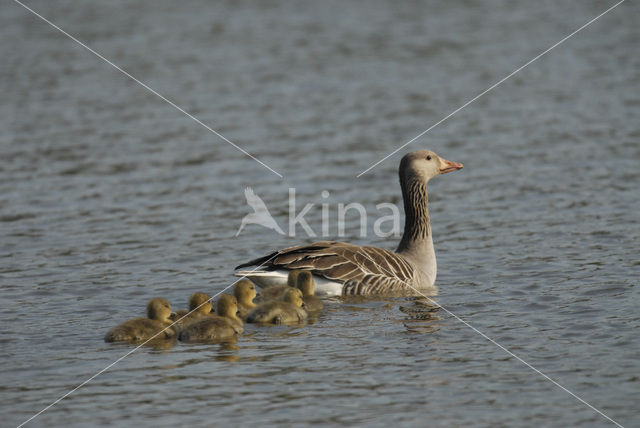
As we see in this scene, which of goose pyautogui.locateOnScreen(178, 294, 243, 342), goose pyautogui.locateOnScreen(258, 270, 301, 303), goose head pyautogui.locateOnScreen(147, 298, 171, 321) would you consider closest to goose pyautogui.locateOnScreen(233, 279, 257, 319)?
goose pyautogui.locateOnScreen(258, 270, 301, 303)

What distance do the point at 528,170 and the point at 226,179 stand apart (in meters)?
5.60

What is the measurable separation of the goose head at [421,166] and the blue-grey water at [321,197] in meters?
1.38

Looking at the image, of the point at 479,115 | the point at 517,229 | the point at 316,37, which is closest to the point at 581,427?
the point at 517,229

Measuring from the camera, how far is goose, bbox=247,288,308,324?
1063 cm

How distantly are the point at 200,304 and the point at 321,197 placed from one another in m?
6.00

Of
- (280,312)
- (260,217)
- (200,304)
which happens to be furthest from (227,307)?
(260,217)

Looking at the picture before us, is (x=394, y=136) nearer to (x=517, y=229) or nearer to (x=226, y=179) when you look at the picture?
(x=226, y=179)

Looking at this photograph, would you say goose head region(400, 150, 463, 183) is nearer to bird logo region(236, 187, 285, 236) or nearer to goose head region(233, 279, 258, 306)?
bird logo region(236, 187, 285, 236)

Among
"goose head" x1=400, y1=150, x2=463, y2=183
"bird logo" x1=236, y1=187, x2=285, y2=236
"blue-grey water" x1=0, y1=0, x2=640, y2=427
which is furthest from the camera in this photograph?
"bird logo" x1=236, y1=187, x2=285, y2=236

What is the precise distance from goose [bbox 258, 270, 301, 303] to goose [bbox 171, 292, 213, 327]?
2.65ft

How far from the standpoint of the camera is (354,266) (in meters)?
12.0

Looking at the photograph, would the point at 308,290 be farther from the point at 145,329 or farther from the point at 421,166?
the point at 421,166

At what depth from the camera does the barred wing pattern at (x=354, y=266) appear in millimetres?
11828

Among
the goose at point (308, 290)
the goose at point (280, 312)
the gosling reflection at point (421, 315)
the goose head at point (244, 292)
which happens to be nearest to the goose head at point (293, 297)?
the goose at point (280, 312)
